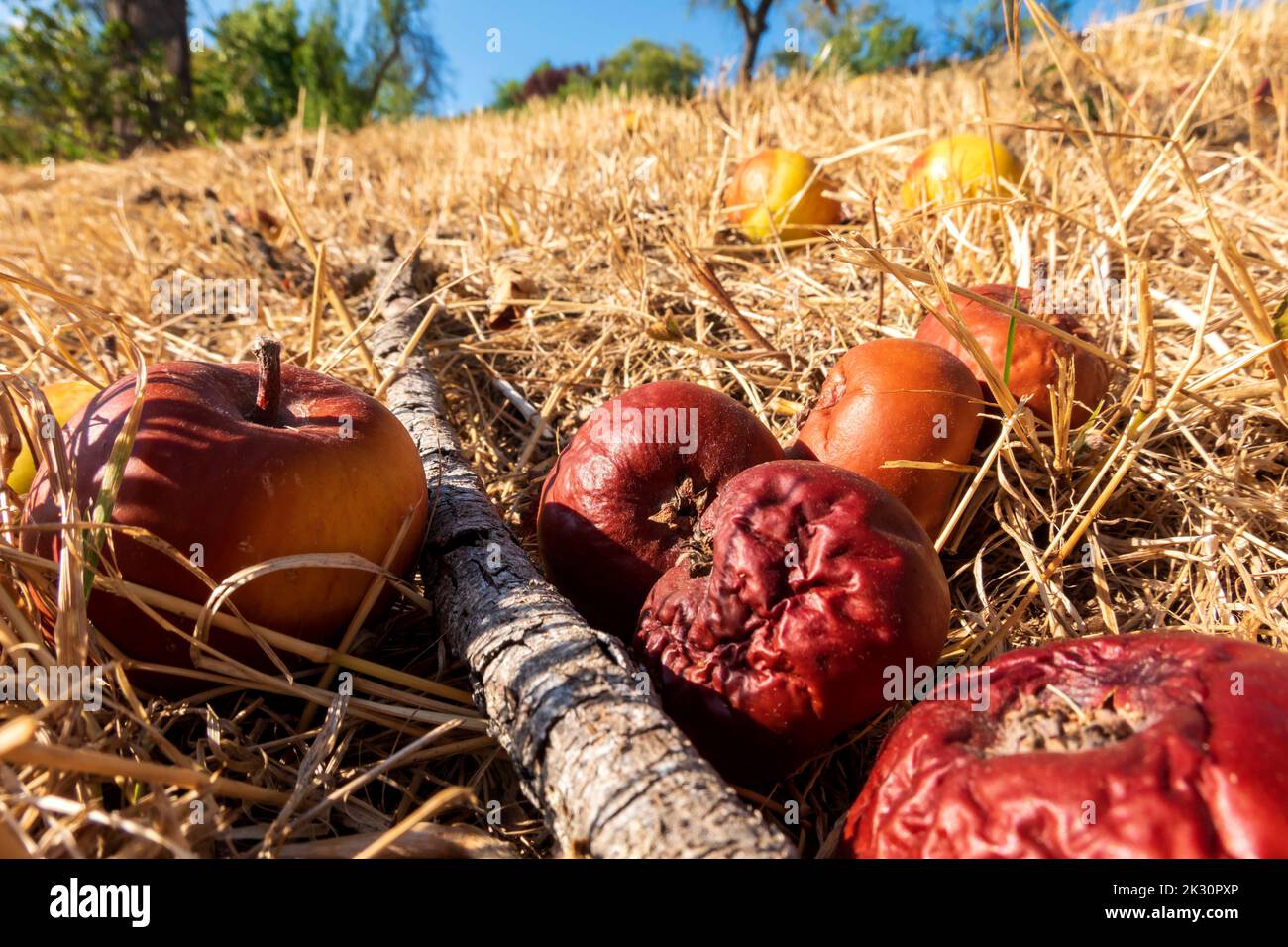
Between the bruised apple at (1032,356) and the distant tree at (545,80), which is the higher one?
the distant tree at (545,80)

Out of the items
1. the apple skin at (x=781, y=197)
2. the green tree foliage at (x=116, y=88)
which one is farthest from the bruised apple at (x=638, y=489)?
the green tree foliage at (x=116, y=88)

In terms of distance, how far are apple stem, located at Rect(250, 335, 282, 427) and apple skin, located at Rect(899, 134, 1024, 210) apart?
3.11 meters

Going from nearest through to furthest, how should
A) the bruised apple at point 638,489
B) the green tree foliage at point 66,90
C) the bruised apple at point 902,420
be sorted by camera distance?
the bruised apple at point 638,489, the bruised apple at point 902,420, the green tree foliage at point 66,90

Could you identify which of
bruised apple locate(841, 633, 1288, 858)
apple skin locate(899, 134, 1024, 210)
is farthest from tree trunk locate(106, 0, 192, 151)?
bruised apple locate(841, 633, 1288, 858)

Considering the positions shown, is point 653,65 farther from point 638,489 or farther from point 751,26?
point 638,489

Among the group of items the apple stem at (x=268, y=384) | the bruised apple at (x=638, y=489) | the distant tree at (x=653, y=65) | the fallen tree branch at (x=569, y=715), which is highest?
the distant tree at (x=653, y=65)

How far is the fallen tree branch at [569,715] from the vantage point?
1.23 meters

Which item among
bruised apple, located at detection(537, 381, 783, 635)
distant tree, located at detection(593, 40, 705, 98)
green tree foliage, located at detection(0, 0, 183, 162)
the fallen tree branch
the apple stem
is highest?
distant tree, located at detection(593, 40, 705, 98)

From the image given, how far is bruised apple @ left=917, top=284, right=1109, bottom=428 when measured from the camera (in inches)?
96.0

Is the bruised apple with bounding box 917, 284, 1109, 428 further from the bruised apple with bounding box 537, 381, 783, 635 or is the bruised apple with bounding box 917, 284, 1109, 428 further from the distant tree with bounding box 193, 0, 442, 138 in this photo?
the distant tree with bounding box 193, 0, 442, 138

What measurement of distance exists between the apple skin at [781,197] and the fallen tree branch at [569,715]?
269 centimetres

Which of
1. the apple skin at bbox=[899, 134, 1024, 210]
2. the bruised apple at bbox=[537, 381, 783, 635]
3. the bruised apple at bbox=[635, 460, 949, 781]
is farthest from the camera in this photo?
the apple skin at bbox=[899, 134, 1024, 210]

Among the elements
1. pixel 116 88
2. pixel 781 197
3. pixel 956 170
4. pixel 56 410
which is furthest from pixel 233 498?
pixel 116 88

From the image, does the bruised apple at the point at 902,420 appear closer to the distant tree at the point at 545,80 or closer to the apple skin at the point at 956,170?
the apple skin at the point at 956,170
